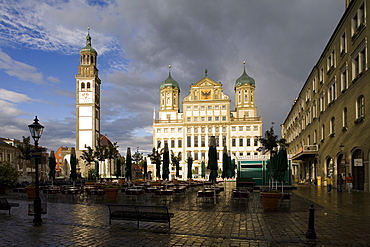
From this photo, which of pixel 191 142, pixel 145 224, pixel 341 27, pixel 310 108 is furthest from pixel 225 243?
pixel 191 142

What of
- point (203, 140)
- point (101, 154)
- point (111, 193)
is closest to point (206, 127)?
point (203, 140)

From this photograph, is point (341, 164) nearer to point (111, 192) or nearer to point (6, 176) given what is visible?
point (111, 192)

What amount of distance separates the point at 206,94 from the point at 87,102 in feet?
97.5

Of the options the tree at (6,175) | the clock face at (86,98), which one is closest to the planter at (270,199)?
the tree at (6,175)

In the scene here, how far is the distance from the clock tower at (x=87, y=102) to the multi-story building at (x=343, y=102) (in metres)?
48.0

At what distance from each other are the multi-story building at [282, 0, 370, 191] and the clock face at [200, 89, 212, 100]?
147 ft

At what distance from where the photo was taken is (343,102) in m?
28.3

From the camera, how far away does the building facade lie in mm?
73625

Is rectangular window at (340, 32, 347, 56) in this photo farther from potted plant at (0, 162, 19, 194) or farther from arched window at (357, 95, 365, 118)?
potted plant at (0, 162, 19, 194)

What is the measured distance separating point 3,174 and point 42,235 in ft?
64.5

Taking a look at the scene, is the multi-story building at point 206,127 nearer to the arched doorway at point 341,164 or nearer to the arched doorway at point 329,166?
the arched doorway at point 329,166

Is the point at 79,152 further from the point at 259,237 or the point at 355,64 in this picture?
the point at 259,237

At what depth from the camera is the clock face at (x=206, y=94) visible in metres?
86.3

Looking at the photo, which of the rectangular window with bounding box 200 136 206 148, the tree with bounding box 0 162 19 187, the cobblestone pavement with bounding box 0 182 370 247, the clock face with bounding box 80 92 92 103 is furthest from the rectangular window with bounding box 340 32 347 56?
the rectangular window with bounding box 200 136 206 148
